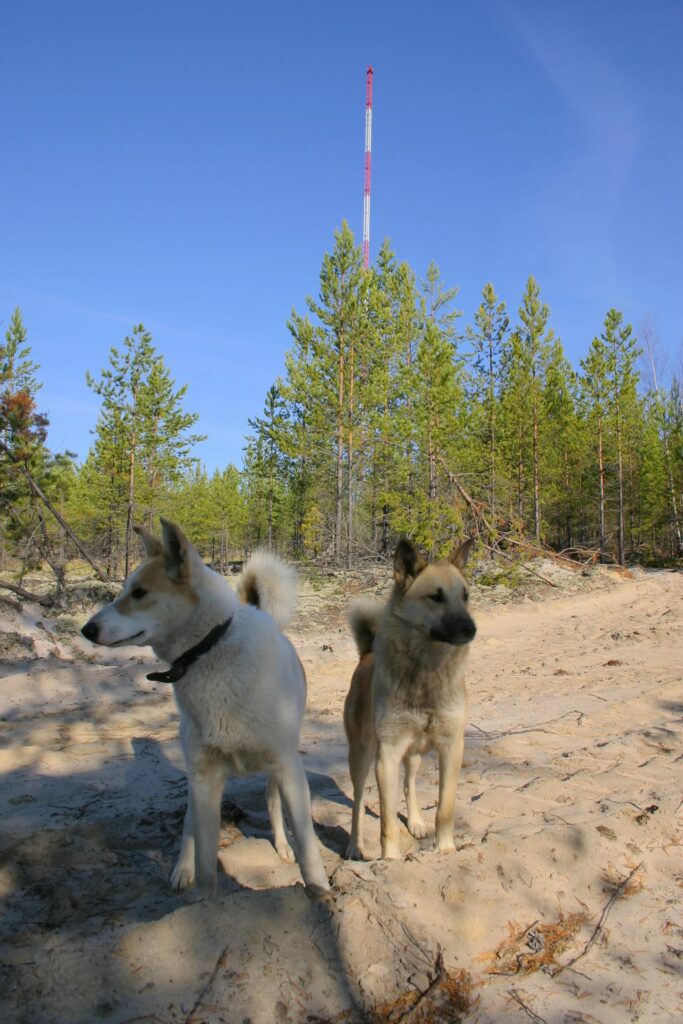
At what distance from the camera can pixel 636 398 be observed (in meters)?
32.6

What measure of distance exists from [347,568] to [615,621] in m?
10.1

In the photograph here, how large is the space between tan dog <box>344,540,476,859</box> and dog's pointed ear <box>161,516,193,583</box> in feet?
4.27

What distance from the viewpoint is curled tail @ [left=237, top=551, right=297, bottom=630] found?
4121 millimetres

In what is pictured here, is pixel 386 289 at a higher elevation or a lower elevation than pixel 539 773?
higher

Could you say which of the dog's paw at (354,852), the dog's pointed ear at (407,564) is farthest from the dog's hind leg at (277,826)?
the dog's pointed ear at (407,564)

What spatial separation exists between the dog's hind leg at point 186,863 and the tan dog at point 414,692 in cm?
95

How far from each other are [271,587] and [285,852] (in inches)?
60.9

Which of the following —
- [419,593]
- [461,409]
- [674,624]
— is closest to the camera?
[419,593]

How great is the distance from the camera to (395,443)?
20.9 m

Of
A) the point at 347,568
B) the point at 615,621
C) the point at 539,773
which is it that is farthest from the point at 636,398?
the point at 539,773

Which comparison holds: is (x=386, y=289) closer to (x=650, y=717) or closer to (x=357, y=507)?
(x=357, y=507)

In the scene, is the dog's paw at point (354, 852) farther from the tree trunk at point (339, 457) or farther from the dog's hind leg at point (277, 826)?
the tree trunk at point (339, 457)

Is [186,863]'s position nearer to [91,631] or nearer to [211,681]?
[211,681]

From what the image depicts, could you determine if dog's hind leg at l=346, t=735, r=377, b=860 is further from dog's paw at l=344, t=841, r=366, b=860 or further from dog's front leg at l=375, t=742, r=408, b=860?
dog's front leg at l=375, t=742, r=408, b=860
